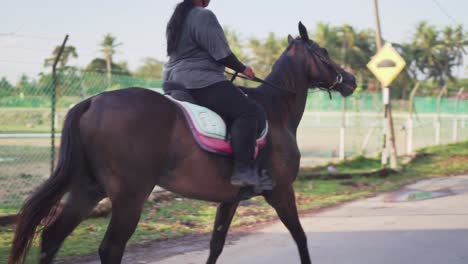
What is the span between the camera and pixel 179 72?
5.10 m

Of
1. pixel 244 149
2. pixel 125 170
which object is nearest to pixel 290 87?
pixel 244 149

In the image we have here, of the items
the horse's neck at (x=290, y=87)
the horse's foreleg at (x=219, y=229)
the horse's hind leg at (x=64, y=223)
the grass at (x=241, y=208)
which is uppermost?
the horse's neck at (x=290, y=87)

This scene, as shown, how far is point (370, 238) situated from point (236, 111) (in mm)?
3241

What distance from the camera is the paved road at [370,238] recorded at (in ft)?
20.6

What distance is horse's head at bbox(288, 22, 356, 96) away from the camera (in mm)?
6203

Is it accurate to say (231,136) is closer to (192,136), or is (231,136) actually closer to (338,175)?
(192,136)

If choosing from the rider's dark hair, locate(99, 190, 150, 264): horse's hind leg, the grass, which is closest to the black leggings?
the rider's dark hair

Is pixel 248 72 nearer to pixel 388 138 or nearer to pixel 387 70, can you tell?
pixel 387 70

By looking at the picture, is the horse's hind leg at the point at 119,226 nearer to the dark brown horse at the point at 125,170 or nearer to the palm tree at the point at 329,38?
the dark brown horse at the point at 125,170

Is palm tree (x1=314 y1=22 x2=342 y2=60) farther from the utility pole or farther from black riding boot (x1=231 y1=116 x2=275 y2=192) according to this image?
black riding boot (x1=231 y1=116 x2=275 y2=192)

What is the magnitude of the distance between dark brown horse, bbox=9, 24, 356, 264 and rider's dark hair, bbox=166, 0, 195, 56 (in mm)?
640

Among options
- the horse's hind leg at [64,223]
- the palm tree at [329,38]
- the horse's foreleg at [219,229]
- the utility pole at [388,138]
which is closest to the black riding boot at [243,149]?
the horse's foreleg at [219,229]

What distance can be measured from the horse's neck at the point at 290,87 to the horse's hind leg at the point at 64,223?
2.12 metres

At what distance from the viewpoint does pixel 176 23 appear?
5.03m
